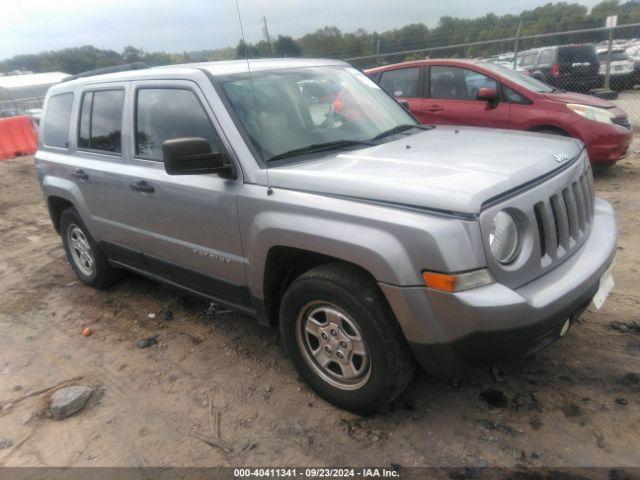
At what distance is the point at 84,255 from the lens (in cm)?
→ 497

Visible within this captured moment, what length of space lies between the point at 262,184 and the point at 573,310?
1716 millimetres

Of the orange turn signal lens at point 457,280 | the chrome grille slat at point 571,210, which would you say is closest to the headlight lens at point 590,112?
the chrome grille slat at point 571,210

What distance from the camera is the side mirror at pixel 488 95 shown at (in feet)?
22.5

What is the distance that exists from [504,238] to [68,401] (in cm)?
275

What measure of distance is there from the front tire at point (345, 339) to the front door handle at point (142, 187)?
1336 mm

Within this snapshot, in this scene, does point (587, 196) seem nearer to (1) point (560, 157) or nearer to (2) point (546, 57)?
(1) point (560, 157)

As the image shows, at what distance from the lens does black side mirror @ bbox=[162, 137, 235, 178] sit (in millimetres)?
2777

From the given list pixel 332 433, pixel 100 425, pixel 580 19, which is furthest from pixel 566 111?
pixel 580 19

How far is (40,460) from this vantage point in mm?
2824

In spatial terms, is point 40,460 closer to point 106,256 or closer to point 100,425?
point 100,425

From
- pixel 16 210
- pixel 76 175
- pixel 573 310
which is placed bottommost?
pixel 16 210

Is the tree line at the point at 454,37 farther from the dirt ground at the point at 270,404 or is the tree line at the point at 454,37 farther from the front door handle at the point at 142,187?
the dirt ground at the point at 270,404

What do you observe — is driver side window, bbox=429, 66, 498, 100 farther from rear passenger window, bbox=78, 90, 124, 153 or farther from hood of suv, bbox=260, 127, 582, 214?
rear passenger window, bbox=78, 90, 124, 153

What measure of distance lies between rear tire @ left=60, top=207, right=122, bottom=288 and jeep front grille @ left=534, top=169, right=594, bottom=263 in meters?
3.71
